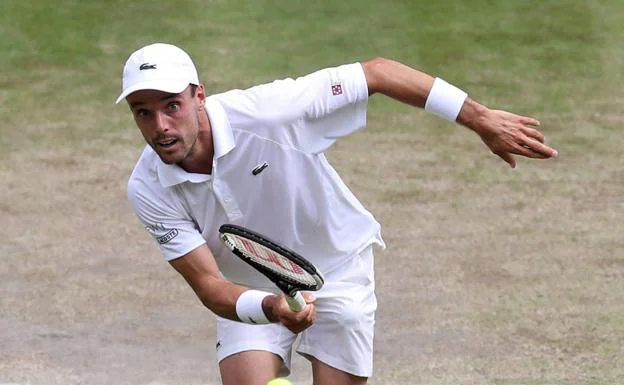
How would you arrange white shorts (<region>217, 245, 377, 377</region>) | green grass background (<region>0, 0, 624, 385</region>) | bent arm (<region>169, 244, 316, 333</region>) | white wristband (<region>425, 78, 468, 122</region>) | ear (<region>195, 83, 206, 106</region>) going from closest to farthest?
bent arm (<region>169, 244, 316, 333</region>), ear (<region>195, 83, 206, 106</region>), white wristband (<region>425, 78, 468, 122</region>), white shorts (<region>217, 245, 377, 377</region>), green grass background (<region>0, 0, 624, 385</region>)

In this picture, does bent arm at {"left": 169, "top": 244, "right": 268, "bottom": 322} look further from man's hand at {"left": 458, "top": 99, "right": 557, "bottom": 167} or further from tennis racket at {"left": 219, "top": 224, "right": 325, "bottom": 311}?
man's hand at {"left": 458, "top": 99, "right": 557, "bottom": 167}

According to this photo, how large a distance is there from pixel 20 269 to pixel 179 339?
66.3 inches

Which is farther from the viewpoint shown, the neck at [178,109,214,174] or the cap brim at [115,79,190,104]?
the neck at [178,109,214,174]

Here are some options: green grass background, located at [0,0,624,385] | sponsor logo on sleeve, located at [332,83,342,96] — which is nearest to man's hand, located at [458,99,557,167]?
sponsor logo on sleeve, located at [332,83,342,96]

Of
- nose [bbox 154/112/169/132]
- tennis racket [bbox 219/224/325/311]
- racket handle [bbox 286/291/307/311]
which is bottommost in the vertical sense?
racket handle [bbox 286/291/307/311]

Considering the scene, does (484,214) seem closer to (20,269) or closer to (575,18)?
(20,269)

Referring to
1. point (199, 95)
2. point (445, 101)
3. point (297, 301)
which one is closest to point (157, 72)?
point (199, 95)

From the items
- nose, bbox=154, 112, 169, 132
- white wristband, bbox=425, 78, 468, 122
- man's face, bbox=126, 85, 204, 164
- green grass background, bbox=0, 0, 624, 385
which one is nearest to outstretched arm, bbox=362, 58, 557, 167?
white wristband, bbox=425, 78, 468, 122

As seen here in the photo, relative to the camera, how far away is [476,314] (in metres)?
8.97

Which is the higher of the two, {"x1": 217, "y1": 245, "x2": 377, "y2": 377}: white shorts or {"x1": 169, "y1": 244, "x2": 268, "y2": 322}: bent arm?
{"x1": 169, "y1": 244, "x2": 268, "y2": 322}: bent arm

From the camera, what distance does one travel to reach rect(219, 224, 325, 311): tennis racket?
197 inches

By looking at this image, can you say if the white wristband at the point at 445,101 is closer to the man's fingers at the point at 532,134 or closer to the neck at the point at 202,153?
the man's fingers at the point at 532,134

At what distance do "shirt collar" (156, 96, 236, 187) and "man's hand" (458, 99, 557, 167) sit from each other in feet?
3.43

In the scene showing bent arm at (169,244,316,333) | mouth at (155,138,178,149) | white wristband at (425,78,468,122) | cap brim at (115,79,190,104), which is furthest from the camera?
white wristband at (425,78,468,122)
